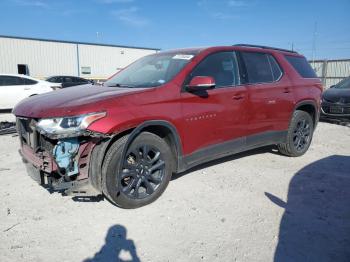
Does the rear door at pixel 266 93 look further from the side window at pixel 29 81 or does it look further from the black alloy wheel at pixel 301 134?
the side window at pixel 29 81

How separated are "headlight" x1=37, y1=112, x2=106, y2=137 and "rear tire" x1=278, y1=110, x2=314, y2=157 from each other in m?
3.60

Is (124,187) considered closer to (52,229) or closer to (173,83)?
(52,229)

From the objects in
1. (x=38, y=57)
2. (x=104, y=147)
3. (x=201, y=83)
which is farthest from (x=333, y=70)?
(x=38, y=57)

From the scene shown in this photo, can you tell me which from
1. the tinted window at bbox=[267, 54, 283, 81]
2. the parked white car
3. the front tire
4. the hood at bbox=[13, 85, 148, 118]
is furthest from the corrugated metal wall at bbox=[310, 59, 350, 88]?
the hood at bbox=[13, 85, 148, 118]

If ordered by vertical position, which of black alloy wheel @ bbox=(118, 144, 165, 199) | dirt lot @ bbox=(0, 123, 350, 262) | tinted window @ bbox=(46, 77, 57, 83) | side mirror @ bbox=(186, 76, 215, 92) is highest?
side mirror @ bbox=(186, 76, 215, 92)

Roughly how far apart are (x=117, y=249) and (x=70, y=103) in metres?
1.48

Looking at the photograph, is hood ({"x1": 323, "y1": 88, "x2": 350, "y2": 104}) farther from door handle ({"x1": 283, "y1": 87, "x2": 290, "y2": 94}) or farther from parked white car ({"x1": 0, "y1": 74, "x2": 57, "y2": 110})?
parked white car ({"x1": 0, "y1": 74, "x2": 57, "y2": 110})

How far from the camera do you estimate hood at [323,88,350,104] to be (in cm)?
949

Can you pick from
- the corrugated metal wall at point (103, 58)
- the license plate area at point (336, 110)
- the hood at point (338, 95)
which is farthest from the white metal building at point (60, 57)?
the license plate area at point (336, 110)

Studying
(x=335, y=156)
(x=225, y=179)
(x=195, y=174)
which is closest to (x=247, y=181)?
(x=225, y=179)

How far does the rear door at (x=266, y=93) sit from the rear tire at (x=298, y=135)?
233 millimetres

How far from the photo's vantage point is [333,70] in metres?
20.3

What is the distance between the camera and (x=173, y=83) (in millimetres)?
3729

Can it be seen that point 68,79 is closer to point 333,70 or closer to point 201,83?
point 333,70
